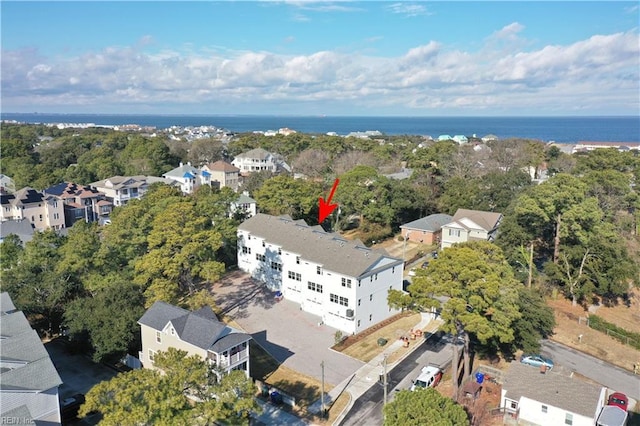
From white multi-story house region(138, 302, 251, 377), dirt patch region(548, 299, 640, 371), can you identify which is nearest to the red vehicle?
dirt patch region(548, 299, 640, 371)

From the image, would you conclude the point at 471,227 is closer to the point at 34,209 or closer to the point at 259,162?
the point at 259,162

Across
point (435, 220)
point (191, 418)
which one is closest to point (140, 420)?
point (191, 418)

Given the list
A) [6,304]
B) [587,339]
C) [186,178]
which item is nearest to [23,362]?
[6,304]

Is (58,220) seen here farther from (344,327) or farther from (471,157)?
(471,157)

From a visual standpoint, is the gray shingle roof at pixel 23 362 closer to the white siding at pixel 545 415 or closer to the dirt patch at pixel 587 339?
the white siding at pixel 545 415

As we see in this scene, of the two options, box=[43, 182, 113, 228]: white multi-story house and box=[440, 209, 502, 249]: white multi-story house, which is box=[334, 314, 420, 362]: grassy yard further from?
box=[43, 182, 113, 228]: white multi-story house

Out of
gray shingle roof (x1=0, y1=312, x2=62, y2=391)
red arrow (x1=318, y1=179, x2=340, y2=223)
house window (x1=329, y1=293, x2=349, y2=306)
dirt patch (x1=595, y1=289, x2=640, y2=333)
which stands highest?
red arrow (x1=318, y1=179, x2=340, y2=223)
